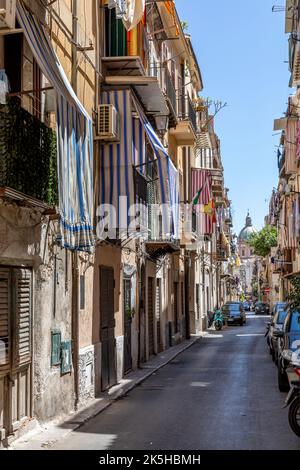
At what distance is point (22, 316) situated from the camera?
1015 centimetres

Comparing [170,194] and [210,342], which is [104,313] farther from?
[210,342]

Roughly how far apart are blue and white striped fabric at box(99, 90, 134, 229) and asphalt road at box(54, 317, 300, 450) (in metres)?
4.13

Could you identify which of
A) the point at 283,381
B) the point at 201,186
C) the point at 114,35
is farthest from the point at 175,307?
the point at 114,35

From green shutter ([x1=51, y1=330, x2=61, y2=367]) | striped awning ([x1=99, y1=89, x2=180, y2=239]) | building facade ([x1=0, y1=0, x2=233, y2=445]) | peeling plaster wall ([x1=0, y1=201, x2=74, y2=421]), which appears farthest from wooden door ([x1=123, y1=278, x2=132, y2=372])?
green shutter ([x1=51, y1=330, x2=61, y2=367])

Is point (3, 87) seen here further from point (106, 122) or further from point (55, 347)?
point (106, 122)

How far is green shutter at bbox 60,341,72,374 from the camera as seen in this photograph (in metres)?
11.9

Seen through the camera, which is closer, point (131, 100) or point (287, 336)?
point (287, 336)

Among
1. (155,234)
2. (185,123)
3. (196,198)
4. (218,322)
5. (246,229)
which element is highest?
(246,229)

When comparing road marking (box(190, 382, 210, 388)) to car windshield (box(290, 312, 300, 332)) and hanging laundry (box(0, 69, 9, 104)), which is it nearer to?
car windshield (box(290, 312, 300, 332))

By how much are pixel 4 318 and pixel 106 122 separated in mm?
6693

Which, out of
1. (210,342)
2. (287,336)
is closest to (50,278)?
(287,336)

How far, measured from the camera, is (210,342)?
105 ft

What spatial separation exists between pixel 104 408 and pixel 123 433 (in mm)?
2570

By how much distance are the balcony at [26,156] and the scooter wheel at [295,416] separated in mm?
4744
